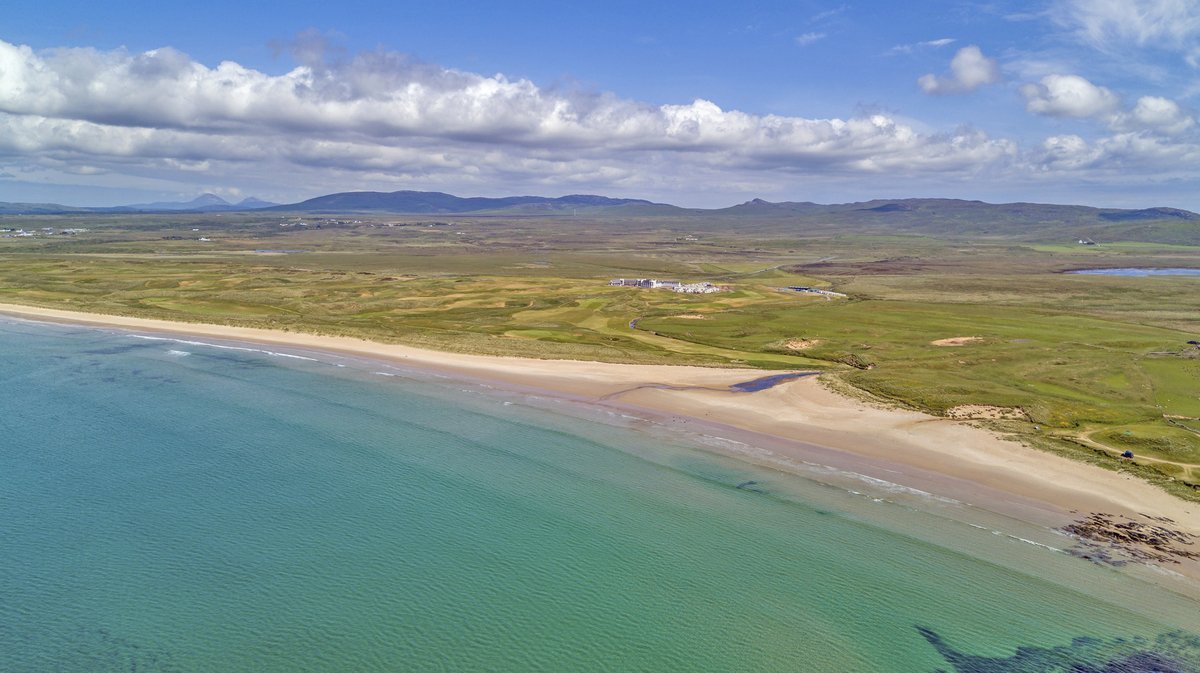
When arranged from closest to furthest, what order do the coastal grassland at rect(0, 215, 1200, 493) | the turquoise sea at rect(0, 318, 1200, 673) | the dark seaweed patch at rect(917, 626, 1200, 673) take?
1. the dark seaweed patch at rect(917, 626, 1200, 673)
2. the turquoise sea at rect(0, 318, 1200, 673)
3. the coastal grassland at rect(0, 215, 1200, 493)

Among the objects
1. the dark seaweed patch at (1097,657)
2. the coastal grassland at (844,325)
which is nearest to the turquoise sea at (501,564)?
the dark seaweed patch at (1097,657)

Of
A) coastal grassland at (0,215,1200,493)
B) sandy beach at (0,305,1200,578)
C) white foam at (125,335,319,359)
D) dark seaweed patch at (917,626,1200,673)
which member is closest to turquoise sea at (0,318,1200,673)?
dark seaweed patch at (917,626,1200,673)

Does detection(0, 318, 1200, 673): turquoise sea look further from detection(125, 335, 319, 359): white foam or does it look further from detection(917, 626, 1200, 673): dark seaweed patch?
detection(125, 335, 319, 359): white foam

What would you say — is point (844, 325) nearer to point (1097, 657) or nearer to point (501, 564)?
point (1097, 657)

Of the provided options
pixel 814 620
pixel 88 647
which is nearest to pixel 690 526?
pixel 814 620

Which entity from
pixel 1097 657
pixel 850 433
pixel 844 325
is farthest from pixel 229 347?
pixel 1097 657

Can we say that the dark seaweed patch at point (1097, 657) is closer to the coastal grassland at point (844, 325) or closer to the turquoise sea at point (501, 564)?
the turquoise sea at point (501, 564)

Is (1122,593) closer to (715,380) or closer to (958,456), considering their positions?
(958,456)
